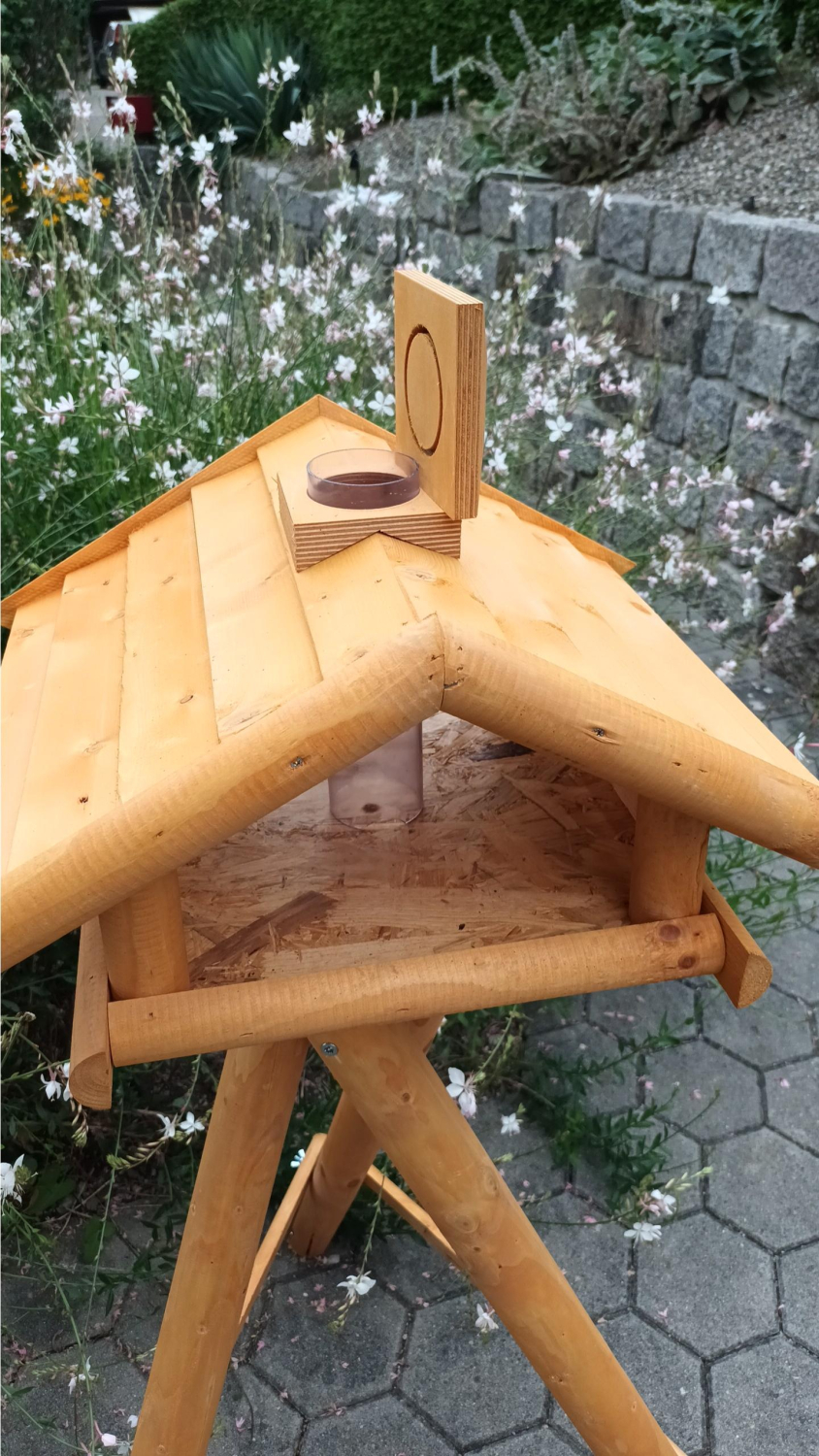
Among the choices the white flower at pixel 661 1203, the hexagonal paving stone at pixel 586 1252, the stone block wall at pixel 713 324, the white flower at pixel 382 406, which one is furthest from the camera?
the stone block wall at pixel 713 324

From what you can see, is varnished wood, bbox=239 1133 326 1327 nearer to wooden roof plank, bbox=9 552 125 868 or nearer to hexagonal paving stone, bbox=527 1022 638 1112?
hexagonal paving stone, bbox=527 1022 638 1112

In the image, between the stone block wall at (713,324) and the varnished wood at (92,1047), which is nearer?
the varnished wood at (92,1047)

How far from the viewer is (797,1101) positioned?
2281 mm

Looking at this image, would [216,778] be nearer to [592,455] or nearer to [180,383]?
[180,383]

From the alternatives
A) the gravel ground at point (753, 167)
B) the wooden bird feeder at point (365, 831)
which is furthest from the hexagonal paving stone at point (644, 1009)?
the gravel ground at point (753, 167)

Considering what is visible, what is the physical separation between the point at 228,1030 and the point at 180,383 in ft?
6.37

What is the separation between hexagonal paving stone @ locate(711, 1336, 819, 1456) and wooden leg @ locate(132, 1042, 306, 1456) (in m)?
0.85

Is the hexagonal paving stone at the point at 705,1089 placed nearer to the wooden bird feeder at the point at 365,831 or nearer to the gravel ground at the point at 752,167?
the wooden bird feeder at the point at 365,831

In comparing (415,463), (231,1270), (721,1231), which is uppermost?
(415,463)

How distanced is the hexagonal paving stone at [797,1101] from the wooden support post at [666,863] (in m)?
1.35

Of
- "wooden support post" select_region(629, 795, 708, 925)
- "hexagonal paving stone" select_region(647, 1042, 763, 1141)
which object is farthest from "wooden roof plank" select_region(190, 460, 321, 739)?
"hexagonal paving stone" select_region(647, 1042, 763, 1141)

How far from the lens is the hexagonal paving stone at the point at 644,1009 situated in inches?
96.7

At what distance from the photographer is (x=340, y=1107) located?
1709 millimetres

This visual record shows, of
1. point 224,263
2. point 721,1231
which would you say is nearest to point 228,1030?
point 721,1231
